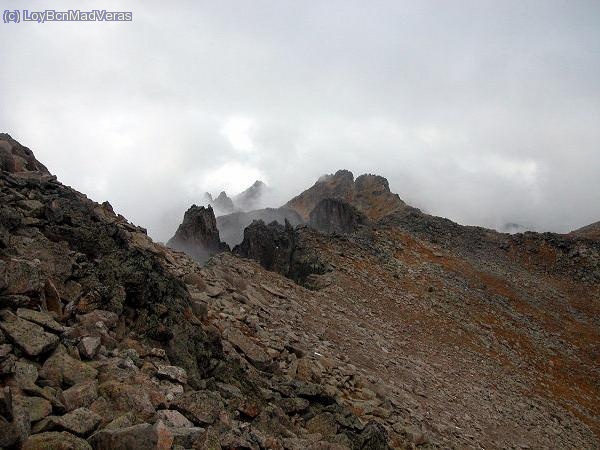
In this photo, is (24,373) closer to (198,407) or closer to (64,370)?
(64,370)

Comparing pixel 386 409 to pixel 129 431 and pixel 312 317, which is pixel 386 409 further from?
pixel 129 431

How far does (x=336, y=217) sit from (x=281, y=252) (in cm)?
4358

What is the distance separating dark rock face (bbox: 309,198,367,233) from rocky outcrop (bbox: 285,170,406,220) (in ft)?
18.6

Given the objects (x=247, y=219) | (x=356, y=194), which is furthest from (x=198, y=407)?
(x=247, y=219)

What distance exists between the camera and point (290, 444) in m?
10.5

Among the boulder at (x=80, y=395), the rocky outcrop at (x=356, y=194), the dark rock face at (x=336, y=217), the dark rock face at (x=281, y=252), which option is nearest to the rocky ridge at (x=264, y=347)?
the boulder at (x=80, y=395)

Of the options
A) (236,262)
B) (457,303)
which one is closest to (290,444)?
(236,262)

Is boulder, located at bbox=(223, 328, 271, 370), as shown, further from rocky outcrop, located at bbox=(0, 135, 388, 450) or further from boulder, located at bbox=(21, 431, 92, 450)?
boulder, located at bbox=(21, 431, 92, 450)

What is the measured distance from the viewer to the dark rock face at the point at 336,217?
74.8m

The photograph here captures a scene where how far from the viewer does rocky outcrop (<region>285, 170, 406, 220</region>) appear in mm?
110438

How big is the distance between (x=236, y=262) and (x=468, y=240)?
1583 inches

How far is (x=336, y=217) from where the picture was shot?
8388 centimetres

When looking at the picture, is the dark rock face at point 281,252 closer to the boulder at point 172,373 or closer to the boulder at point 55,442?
the boulder at point 172,373

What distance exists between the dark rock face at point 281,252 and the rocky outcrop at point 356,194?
52923 millimetres
